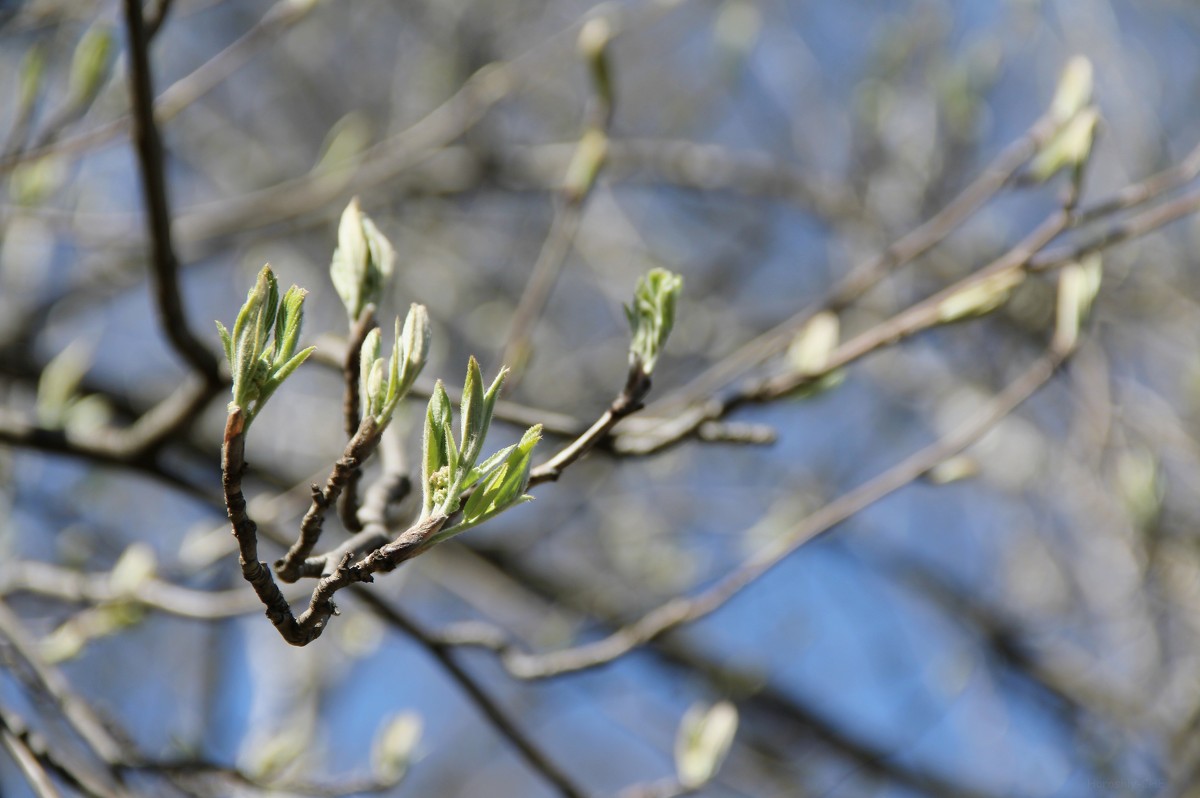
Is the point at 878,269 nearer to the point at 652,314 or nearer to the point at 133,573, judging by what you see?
the point at 652,314

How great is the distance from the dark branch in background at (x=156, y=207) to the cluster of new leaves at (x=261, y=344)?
0.58 m

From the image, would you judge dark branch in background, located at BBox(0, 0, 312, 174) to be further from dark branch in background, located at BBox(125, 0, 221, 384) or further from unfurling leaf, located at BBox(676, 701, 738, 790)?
unfurling leaf, located at BBox(676, 701, 738, 790)

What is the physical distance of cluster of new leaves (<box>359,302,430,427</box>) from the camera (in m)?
0.67

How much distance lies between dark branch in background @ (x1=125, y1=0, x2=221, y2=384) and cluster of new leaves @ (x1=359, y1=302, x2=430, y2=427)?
1.94 feet

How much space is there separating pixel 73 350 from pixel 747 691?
54.1 inches

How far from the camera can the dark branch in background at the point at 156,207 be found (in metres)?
1.09

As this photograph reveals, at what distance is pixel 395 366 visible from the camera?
67 centimetres

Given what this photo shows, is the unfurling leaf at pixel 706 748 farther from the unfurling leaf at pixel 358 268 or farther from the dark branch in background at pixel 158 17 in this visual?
the dark branch in background at pixel 158 17

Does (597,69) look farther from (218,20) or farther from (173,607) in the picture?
(218,20)

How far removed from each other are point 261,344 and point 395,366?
0.09 meters

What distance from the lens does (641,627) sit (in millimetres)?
1317

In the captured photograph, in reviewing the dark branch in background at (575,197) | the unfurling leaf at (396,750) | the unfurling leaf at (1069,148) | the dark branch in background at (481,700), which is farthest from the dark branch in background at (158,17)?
the unfurling leaf at (1069,148)

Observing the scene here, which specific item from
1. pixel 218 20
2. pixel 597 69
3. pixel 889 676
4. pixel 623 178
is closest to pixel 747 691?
pixel 597 69

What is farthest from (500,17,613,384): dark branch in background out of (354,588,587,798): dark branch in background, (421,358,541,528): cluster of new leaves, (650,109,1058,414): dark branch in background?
(421,358,541,528): cluster of new leaves
